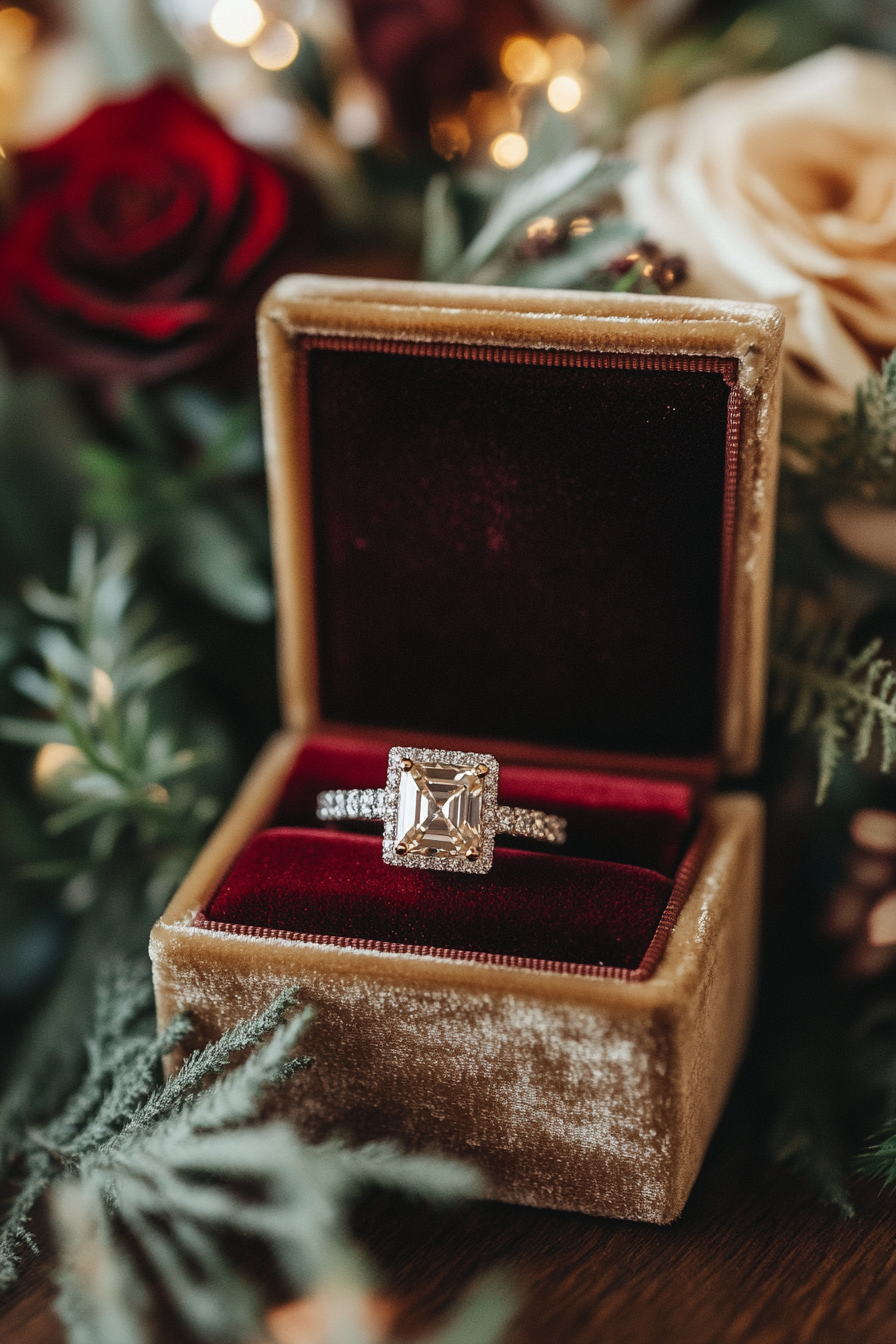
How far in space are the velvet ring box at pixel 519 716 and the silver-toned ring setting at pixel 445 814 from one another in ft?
0.06

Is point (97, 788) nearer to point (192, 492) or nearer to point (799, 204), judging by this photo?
point (192, 492)

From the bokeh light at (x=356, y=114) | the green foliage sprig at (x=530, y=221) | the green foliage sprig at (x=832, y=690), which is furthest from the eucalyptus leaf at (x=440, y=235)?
the green foliage sprig at (x=832, y=690)

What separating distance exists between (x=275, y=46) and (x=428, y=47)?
0.44 ft

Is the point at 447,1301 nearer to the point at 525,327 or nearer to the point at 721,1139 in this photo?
the point at 721,1139

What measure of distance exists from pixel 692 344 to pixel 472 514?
168mm

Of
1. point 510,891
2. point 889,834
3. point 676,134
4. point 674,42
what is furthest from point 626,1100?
point 674,42

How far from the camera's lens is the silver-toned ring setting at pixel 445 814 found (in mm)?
650

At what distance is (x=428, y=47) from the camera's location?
3.27ft

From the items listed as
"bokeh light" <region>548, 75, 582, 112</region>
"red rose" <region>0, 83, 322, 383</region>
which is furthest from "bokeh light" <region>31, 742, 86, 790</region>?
"bokeh light" <region>548, 75, 582, 112</region>

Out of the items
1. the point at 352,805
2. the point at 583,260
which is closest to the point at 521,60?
the point at 583,260

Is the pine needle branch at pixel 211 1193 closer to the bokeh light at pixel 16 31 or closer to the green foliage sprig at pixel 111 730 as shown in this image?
the green foliage sprig at pixel 111 730

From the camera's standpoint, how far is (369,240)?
100 cm

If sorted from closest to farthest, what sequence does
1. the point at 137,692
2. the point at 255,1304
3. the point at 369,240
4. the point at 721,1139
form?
1. the point at 255,1304
2. the point at 721,1139
3. the point at 137,692
4. the point at 369,240

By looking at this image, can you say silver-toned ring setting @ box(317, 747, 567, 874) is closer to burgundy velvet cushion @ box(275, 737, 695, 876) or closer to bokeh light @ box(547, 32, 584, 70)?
burgundy velvet cushion @ box(275, 737, 695, 876)
